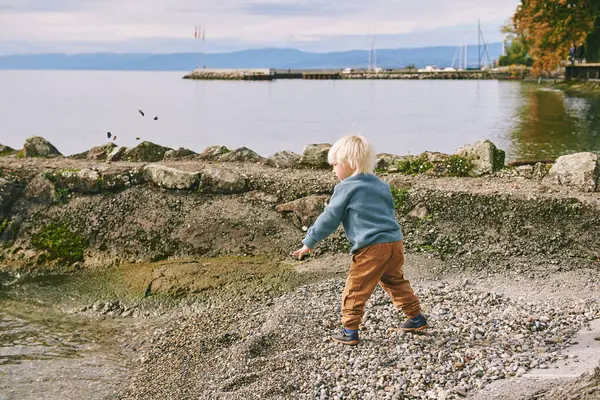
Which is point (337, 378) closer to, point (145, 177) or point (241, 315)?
point (241, 315)

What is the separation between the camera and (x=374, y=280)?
6293 mm

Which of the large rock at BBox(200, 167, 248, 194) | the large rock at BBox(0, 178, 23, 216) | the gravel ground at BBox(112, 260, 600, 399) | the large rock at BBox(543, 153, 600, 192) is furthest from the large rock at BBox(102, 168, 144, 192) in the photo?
the large rock at BBox(543, 153, 600, 192)

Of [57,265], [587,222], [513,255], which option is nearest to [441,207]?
[513,255]

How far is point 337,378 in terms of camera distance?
19.3ft

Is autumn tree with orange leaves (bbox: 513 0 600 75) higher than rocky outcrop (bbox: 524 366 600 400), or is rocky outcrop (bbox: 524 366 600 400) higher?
autumn tree with orange leaves (bbox: 513 0 600 75)

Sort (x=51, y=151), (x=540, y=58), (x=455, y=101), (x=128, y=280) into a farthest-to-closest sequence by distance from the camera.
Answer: (x=455, y=101), (x=540, y=58), (x=51, y=151), (x=128, y=280)

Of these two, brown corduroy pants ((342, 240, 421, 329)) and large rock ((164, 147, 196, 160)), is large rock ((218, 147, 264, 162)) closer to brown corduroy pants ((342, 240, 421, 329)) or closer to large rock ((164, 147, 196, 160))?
large rock ((164, 147, 196, 160))

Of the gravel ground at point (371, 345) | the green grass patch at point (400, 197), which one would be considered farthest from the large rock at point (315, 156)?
the gravel ground at point (371, 345)

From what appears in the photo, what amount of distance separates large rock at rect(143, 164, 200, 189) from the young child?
17.9 ft

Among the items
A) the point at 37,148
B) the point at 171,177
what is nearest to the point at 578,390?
the point at 171,177

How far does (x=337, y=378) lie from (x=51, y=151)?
10.7 m

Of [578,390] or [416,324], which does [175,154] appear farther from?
[578,390]

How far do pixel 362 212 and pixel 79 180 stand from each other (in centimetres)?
717

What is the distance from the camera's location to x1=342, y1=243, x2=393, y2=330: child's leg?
6219mm
